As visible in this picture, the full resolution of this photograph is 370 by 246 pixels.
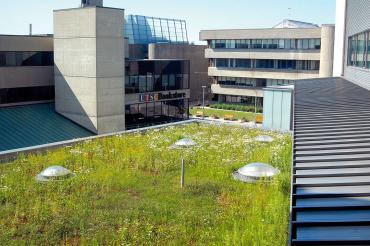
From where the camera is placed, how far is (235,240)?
12.5m

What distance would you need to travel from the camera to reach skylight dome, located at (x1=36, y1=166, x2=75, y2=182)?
725 inches

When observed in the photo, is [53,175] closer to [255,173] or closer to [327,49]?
[255,173]

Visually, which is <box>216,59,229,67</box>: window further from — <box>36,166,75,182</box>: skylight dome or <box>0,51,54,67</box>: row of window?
<box>36,166,75,182</box>: skylight dome

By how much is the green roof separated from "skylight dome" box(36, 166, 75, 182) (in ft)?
38.0

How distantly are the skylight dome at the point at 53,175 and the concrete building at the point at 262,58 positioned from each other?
4919cm

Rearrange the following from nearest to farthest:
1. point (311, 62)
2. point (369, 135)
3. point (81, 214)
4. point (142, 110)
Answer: point (369, 135)
point (81, 214)
point (142, 110)
point (311, 62)

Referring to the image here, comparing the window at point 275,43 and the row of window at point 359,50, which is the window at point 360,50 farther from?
the window at point 275,43

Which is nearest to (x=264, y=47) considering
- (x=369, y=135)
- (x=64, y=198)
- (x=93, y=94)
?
(x=93, y=94)

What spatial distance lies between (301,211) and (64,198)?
1209 centimetres

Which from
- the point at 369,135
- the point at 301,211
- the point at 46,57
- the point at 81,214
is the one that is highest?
the point at 46,57

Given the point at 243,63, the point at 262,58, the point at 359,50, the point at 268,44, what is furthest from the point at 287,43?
the point at 359,50

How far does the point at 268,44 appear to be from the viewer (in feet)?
225

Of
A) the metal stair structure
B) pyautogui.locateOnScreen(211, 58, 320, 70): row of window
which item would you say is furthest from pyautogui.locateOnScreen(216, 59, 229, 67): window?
the metal stair structure

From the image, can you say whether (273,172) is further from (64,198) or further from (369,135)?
(369,135)
